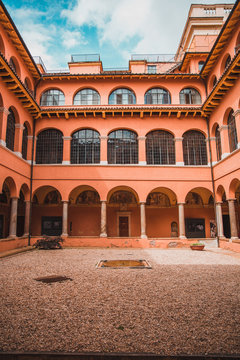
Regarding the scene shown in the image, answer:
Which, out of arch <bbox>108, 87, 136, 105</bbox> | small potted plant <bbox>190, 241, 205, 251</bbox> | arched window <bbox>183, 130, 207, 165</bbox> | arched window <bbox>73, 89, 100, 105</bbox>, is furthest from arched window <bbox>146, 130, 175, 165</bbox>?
small potted plant <bbox>190, 241, 205, 251</bbox>

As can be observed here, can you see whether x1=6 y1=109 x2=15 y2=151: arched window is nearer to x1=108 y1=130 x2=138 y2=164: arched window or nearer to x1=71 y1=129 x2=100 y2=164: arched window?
x1=71 y1=129 x2=100 y2=164: arched window

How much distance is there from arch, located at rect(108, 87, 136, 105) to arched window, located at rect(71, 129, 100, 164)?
323 centimetres

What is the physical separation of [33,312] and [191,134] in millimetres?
17229

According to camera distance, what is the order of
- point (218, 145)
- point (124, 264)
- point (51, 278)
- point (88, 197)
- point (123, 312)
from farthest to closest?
point (88, 197)
point (218, 145)
point (124, 264)
point (51, 278)
point (123, 312)

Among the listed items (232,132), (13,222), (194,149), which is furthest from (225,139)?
(13,222)

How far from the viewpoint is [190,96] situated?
19.8m

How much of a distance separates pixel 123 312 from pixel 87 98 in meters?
17.8

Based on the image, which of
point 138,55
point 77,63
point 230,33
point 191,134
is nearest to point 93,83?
point 77,63

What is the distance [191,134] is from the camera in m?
19.2

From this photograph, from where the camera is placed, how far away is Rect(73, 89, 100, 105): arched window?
1991cm

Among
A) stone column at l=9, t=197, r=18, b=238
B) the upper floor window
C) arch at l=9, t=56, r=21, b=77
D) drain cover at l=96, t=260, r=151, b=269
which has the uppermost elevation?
the upper floor window

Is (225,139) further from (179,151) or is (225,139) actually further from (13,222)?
(13,222)

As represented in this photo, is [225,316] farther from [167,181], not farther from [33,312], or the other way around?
[167,181]

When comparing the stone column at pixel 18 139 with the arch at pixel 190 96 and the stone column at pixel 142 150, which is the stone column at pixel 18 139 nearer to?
the stone column at pixel 142 150
